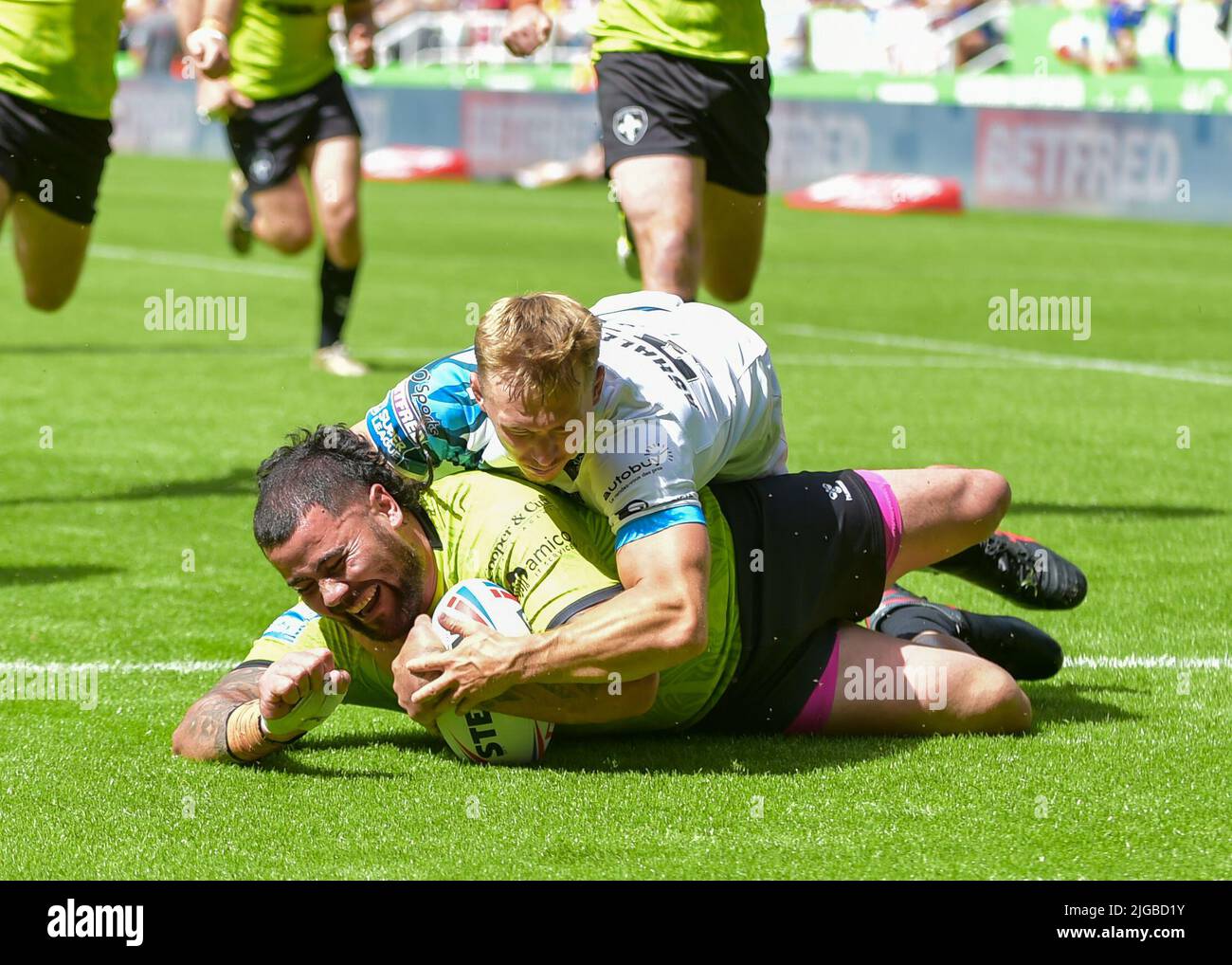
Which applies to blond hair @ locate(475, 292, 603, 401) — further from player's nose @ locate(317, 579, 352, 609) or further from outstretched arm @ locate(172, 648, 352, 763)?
outstretched arm @ locate(172, 648, 352, 763)

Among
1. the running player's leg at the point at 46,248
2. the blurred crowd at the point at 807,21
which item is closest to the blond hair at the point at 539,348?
the running player's leg at the point at 46,248

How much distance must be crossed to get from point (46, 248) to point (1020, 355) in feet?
21.1

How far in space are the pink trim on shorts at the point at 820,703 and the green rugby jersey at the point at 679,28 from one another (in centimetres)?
351

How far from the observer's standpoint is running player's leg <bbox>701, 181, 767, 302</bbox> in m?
7.88

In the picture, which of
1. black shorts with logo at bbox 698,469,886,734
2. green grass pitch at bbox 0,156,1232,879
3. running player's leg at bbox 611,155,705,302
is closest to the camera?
green grass pitch at bbox 0,156,1232,879

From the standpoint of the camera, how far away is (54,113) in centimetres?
774

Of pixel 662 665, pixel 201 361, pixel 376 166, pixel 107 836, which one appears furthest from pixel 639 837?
pixel 376 166

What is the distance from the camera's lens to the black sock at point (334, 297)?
11172 millimetres

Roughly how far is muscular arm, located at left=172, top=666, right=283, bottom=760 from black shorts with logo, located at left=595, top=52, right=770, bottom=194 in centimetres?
329

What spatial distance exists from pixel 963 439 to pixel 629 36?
2635 millimetres

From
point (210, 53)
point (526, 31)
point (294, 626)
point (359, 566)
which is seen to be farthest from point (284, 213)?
point (359, 566)

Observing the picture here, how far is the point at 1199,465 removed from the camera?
8.67m

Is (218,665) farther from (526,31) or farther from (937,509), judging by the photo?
(526,31)
